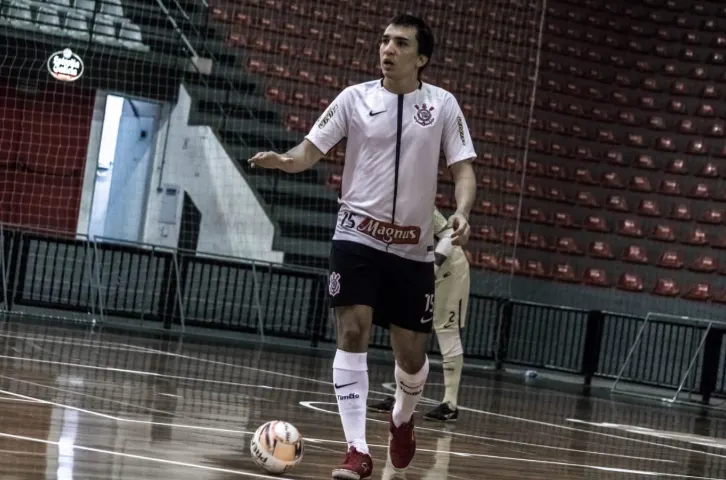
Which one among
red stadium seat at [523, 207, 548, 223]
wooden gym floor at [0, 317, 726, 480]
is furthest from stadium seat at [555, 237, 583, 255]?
wooden gym floor at [0, 317, 726, 480]

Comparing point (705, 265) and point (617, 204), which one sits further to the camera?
point (617, 204)

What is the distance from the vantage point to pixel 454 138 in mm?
6441

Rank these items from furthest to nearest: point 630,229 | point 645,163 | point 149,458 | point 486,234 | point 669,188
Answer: point 645,163
point 669,188
point 630,229
point 486,234
point 149,458

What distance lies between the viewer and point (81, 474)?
16.3 feet

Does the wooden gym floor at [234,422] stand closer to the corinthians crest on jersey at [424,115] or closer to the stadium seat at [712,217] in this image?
the corinthians crest on jersey at [424,115]

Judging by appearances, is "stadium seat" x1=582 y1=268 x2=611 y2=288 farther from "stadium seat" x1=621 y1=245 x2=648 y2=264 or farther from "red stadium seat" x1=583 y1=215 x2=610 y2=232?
"red stadium seat" x1=583 y1=215 x2=610 y2=232

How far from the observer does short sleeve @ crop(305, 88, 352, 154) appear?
20.5 feet

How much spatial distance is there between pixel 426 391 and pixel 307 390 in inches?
110

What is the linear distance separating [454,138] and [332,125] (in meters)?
0.66

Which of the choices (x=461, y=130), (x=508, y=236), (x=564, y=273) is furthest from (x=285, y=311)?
(x=461, y=130)

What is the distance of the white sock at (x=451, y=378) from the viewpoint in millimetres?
10422

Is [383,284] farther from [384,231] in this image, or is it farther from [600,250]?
[600,250]

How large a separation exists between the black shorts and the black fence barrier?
11.5 meters

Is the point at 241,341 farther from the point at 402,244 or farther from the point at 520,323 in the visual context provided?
the point at 402,244
